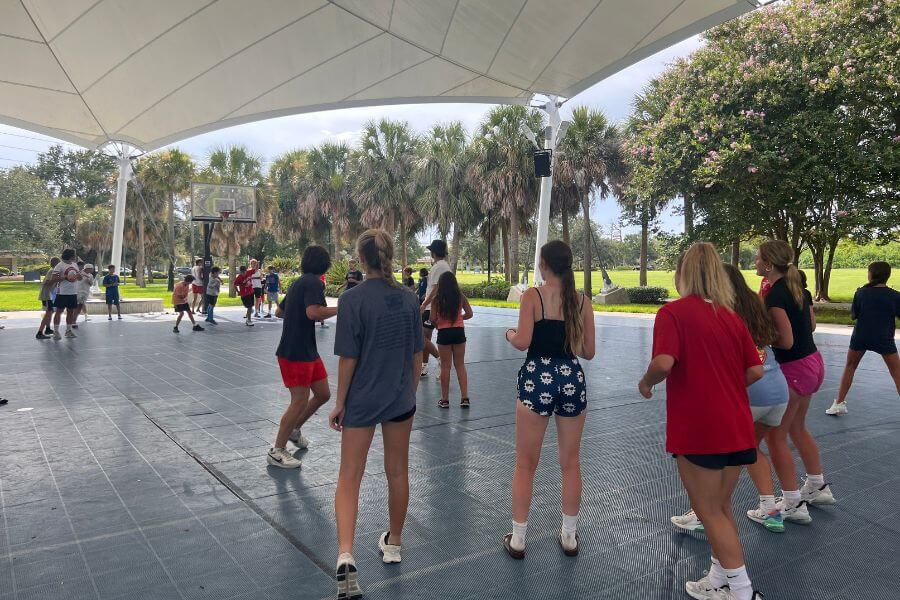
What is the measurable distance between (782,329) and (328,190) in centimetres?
4008

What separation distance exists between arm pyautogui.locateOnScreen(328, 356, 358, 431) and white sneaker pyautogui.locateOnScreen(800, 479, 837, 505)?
3.07 meters

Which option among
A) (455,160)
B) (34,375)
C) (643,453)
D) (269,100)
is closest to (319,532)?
(643,453)

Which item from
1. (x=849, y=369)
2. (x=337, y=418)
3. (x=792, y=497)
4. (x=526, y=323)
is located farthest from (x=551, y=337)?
(x=849, y=369)

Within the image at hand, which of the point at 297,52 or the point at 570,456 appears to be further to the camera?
the point at 297,52

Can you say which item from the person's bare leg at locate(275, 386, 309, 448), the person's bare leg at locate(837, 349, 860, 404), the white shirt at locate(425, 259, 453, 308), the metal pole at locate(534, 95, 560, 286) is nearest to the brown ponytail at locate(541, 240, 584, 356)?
the person's bare leg at locate(275, 386, 309, 448)

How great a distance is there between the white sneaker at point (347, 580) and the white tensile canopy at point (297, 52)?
13.4 metres

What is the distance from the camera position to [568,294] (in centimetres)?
318

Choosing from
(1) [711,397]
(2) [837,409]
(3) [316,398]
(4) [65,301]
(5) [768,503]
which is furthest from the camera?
(4) [65,301]

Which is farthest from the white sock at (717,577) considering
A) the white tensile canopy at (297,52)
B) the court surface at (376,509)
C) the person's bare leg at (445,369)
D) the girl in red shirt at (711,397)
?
the white tensile canopy at (297,52)

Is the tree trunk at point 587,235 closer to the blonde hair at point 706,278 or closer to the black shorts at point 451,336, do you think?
the black shorts at point 451,336

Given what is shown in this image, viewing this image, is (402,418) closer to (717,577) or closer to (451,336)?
(717,577)

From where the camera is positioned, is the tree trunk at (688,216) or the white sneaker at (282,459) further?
the tree trunk at (688,216)

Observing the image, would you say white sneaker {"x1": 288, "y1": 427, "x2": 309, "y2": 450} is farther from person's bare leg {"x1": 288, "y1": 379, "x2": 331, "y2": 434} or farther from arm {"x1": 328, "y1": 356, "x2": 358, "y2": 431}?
arm {"x1": 328, "y1": 356, "x2": 358, "y2": 431}

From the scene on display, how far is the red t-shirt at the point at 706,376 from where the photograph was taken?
2619 mm
